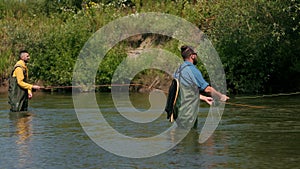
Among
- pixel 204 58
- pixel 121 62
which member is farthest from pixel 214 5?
pixel 121 62

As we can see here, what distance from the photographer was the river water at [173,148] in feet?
33.1

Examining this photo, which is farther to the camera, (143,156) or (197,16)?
(197,16)

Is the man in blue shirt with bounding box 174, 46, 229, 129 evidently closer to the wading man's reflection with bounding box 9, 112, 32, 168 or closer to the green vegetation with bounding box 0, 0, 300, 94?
the wading man's reflection with bounding box 9, 112, 32, 168

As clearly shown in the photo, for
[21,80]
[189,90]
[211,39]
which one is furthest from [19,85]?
[211,39]

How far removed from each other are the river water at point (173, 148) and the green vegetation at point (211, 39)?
6.84 meters

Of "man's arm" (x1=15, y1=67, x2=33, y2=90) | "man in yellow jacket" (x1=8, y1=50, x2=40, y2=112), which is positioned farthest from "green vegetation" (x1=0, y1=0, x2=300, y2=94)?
"man's arm" (x1=15, y1=67, x2=33, y2=90)

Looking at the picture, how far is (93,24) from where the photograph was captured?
3291 centimetres

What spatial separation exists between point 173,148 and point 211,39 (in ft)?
51.2

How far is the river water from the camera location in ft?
33.1

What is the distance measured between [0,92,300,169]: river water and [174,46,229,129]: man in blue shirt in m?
0.42

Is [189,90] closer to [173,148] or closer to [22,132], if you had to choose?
[173,148]

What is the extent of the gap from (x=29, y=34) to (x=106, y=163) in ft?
77.0

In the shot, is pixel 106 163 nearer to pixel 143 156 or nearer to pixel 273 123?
pixel 143 156

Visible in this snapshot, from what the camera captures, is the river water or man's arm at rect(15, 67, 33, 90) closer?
the river water
